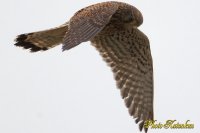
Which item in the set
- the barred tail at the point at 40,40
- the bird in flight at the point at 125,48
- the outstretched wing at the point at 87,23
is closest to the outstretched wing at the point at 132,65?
the bird in flight at the point at 125,48

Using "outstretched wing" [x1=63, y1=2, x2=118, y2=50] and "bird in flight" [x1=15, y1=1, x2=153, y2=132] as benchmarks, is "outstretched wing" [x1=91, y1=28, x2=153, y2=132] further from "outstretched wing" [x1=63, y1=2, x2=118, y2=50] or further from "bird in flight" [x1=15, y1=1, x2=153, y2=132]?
"outstretched wing" [x1=63, y1=2, x2=118, y2=50]

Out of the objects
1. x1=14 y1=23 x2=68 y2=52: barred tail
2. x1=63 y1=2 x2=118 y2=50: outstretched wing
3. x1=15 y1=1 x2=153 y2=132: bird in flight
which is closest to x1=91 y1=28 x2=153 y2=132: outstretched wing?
x1=15 y1=1 x2=153 y2=132: bird in flight

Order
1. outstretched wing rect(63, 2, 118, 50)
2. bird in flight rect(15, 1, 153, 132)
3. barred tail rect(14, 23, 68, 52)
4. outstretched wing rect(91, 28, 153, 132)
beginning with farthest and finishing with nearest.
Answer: outstretched wing rect(91, 28, 153, 132)
bird in flight rect(15, 1, 153, 132)
barred tail rect(14, 23, 68, 52)
outstretched wing rect(63, 2, 118, 50)

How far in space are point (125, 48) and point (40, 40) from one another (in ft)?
4.59

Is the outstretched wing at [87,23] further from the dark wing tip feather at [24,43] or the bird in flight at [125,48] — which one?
the dark wing tip feather at [24,43]

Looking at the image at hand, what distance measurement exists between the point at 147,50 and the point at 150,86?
0.60 metres

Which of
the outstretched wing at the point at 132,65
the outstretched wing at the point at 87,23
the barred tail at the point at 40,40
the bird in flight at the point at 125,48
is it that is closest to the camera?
the outstretched wing at the point at 87,23

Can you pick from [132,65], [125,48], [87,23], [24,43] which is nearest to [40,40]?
[24,43]

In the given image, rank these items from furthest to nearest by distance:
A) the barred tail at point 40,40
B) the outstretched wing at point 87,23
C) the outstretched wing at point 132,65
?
the outstretched wing at point 132,65
the barred tail at point 40,40
the outstretched wing at point 87,23

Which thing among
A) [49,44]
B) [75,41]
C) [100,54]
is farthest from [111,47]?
[75,41]

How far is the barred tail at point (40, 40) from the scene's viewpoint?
12.2 meters

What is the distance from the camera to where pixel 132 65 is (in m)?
13.1

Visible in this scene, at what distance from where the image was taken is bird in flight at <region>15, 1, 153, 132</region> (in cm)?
1230

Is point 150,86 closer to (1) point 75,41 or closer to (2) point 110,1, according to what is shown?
(2) point 110,1
